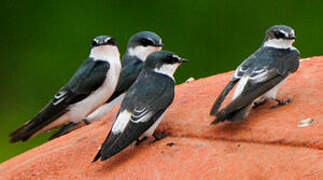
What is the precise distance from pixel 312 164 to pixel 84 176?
1.05m

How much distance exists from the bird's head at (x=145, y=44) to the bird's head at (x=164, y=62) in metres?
1.43

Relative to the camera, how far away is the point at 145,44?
5.53 m

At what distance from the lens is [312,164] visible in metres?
3.06

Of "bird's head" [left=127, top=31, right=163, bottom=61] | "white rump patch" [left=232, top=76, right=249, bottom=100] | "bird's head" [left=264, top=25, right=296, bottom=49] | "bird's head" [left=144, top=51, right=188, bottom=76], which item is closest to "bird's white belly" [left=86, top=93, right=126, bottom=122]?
"bird's head" [left=127, top=31, right=163, bottom=61]

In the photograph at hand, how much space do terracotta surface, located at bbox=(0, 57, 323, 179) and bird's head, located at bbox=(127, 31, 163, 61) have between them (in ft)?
4.49

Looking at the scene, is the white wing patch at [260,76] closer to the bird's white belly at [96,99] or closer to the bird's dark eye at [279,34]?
the bird's dark eye at [279,34]

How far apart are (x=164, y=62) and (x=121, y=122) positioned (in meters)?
0.54

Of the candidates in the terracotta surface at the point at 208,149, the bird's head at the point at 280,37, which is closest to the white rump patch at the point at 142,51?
the terracotta surface at the point at 208,149

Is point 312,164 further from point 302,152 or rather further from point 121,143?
point 121,143

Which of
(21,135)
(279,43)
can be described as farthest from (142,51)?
(279,43)

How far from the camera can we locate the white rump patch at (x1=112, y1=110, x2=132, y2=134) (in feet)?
11.8

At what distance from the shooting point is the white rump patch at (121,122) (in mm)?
3588

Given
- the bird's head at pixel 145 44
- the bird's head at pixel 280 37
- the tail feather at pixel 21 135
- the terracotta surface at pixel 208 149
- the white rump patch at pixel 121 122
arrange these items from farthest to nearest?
the bird's head at pixel 145 44, the tail feather at pixel 21 135, the bird's head at pixel 280 37, the white rump patch at pixel 121 122, the terracotta surface at pixel 208 149

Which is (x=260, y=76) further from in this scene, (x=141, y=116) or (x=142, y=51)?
(x=142, y=51)
